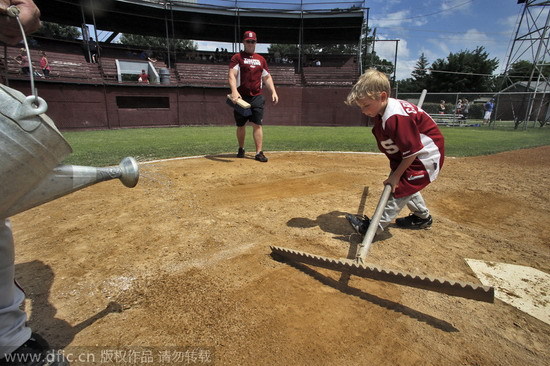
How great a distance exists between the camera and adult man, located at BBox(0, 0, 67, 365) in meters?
1.27

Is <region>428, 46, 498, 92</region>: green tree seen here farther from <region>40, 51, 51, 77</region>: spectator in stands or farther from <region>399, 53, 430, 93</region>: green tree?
<region>40, 51, 51, 77</region>: spectator in stands

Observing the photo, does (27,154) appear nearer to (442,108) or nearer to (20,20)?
(20,20)

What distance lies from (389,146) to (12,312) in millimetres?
2784

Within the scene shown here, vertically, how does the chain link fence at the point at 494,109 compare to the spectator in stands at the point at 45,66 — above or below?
below

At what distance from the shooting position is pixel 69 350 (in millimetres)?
1549

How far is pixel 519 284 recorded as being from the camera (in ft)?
7.15

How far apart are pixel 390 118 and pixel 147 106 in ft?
61.6

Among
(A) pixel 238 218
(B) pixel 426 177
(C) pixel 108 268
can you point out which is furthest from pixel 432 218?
(C) pixel 108 268

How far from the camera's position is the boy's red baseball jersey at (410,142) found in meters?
2.54

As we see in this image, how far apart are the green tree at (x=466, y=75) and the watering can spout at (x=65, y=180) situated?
52318mm

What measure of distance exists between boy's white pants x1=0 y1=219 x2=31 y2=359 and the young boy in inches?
97.0

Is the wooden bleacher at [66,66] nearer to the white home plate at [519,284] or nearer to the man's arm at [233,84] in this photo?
the man's arm at [233,84]

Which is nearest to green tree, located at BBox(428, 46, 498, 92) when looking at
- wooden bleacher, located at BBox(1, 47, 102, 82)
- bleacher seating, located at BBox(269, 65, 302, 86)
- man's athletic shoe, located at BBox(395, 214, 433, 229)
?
bleacher seating, located at BBox(269, 65, 302, 86)

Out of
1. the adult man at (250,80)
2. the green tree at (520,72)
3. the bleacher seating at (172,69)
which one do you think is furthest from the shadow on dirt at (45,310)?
the green tree at (520,72)
